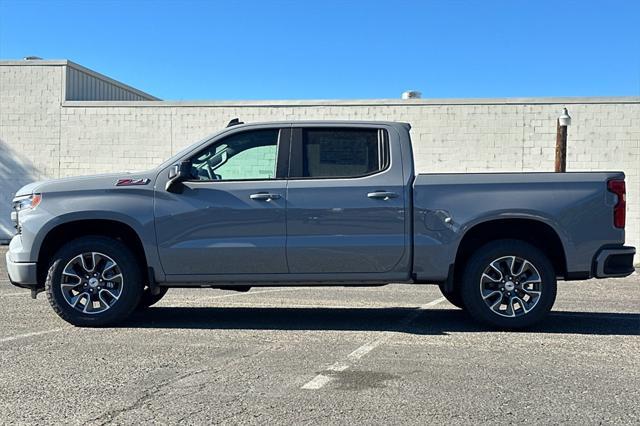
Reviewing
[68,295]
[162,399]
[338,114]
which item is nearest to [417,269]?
[162,399]

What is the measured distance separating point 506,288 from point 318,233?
1957mm

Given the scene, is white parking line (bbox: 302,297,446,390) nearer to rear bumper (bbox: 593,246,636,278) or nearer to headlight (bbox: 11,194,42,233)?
rear bumper (bbox: 593,246,636,278)

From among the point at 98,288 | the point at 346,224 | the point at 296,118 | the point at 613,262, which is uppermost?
the point at 296,118

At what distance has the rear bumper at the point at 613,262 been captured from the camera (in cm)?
639

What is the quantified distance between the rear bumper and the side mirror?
13.6 feet

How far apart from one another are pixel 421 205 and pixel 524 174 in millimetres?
1095

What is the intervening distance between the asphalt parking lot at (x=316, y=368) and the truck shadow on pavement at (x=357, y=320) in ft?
0.08

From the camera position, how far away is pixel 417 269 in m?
6.46

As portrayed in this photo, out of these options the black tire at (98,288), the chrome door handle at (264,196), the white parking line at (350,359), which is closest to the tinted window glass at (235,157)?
the chrome door handle at (264,196)

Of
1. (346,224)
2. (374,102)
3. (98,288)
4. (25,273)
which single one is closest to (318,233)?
(346,224)

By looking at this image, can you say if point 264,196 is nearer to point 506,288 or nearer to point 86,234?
point 86,234

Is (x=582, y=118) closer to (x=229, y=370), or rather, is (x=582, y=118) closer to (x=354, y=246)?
(x=354, y=246)

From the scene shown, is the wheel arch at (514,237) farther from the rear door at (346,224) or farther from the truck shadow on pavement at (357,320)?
the rear door at (346,224)

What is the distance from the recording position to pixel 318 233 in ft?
20.9
